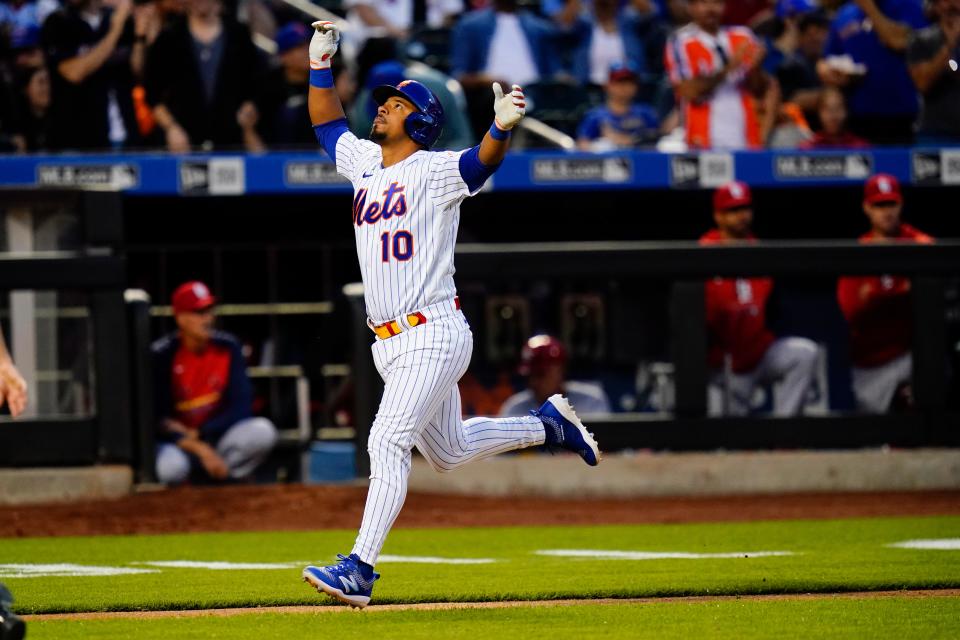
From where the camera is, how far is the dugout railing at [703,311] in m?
8.96

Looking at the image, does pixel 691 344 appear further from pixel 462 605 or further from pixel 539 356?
pixel 462 605

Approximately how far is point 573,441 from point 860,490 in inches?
146

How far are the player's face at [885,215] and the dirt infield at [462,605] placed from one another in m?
4.31

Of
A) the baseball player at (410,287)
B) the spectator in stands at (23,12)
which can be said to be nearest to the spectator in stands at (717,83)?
the spectator in stands at (23,12)

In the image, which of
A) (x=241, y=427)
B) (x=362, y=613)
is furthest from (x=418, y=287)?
(x=241, y=427)

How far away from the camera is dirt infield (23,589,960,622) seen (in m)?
4.82

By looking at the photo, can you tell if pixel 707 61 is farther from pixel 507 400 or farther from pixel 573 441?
pixel 573 441

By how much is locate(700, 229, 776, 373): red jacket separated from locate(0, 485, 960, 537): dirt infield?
31.6 inches

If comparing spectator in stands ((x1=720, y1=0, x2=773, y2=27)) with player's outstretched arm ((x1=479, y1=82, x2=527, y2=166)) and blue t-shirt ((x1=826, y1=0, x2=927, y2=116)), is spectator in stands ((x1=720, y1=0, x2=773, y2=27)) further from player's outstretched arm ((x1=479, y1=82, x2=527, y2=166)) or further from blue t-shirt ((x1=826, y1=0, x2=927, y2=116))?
player's outstretched arm ((x1=479, y1=82, x2=527, y2=166))

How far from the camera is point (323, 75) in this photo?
569cm

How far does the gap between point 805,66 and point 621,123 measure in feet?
6.06

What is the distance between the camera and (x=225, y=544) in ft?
24.0

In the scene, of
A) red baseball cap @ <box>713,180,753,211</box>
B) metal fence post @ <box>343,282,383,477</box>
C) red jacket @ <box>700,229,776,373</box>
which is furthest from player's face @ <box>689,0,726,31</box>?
metal fence post @ <box>343,282,383,477</box>

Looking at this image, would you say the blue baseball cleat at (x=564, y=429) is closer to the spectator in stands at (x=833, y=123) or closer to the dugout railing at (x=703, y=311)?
the dugout railing at (x=703, y=311)
